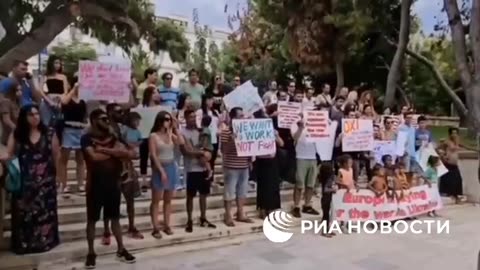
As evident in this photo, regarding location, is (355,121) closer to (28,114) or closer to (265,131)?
(265,131)

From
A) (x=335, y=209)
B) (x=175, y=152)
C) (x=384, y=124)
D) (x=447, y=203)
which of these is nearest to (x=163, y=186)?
(x=175, y=152)

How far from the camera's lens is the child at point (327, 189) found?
8.81m

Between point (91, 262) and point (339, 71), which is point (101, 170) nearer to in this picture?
point (91, 262)

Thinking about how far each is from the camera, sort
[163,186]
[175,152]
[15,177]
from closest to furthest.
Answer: [15,177]
[163,186]
[175,152]

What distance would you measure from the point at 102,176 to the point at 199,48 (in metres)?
32.0

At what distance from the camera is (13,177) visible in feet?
21.1

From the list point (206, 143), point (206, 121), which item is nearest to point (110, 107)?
point (206, 143)

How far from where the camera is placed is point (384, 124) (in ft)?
36.1

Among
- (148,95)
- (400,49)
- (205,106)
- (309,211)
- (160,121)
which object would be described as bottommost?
(309,211)

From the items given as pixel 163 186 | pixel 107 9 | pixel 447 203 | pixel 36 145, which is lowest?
pixel 447 203

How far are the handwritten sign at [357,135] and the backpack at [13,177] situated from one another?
17.4 feet

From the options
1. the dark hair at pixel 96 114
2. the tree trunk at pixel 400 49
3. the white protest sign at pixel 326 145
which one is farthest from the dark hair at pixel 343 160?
the tree trunk at pixel 400 49

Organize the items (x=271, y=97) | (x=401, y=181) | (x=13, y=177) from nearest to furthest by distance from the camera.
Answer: (x=13, y=177)
(x=401, y=181)
(x=271, y=97)

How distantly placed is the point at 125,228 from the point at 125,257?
92cm
